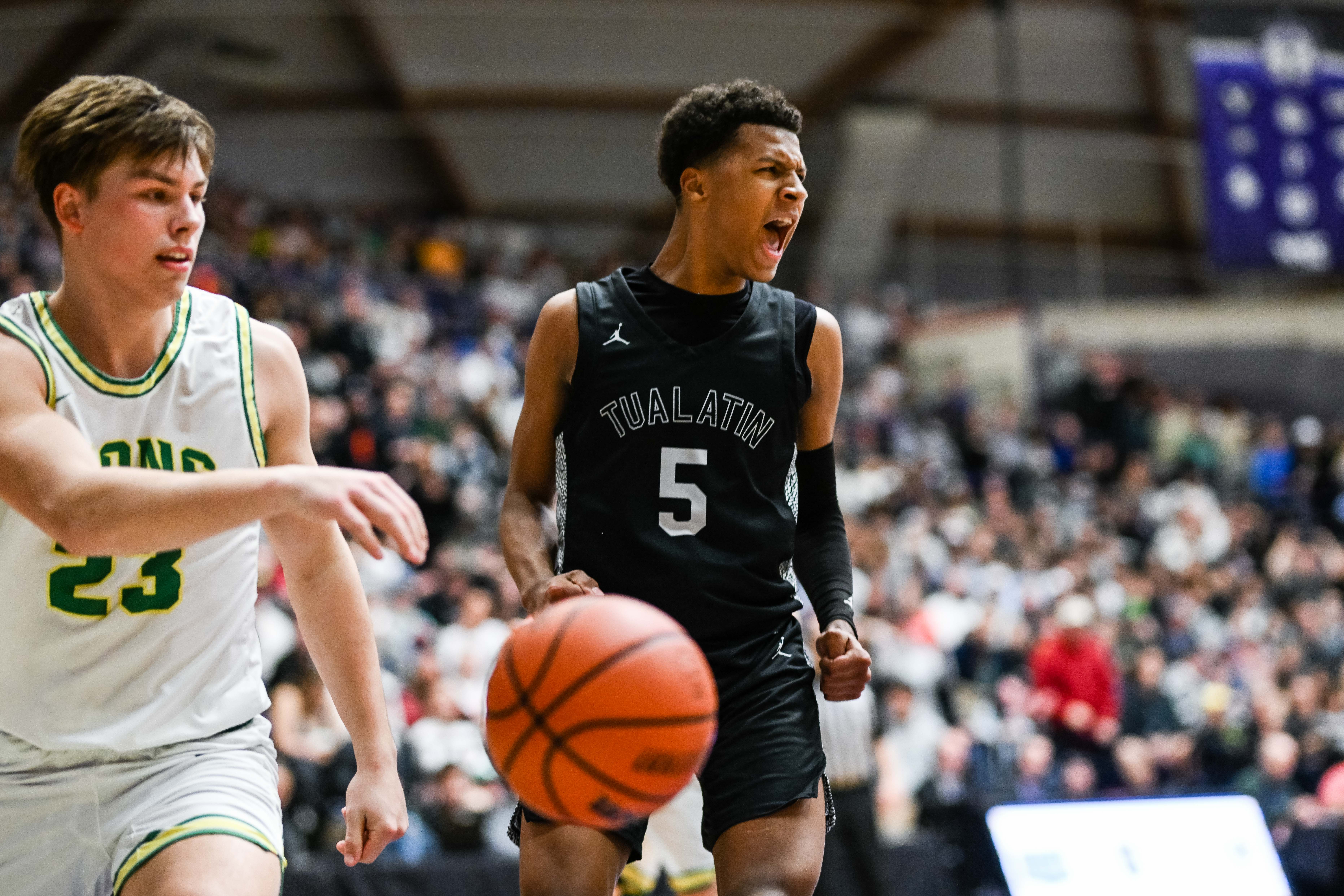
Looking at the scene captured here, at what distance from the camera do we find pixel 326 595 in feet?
9.58

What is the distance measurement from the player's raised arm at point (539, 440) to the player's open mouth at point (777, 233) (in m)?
0.48

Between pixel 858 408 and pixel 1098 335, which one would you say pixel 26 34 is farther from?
pixel 1098 335

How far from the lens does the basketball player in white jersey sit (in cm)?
256

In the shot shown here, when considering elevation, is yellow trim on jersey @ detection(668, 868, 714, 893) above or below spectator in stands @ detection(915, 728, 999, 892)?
above

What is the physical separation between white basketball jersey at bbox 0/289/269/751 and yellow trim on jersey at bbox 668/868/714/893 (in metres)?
2.24

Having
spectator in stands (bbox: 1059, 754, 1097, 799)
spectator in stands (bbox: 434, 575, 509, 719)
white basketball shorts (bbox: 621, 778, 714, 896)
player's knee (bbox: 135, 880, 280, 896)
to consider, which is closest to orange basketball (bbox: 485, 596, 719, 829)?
player's knee (bbox: 135, 880, 280, 896)

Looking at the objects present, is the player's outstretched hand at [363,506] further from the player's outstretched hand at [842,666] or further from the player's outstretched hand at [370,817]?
the player's outstretched hand at [842,666]

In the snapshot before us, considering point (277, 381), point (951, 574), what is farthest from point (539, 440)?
point (951, 574)

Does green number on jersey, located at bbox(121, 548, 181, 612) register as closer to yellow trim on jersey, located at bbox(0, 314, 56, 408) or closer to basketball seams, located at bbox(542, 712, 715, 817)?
yellow trim on jersey, located at bbox(0, 314, 56, 408)

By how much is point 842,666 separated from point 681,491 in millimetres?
544

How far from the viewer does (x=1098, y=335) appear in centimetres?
2128

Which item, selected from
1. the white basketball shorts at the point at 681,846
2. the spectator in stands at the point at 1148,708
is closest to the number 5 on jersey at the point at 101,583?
the white basketball shorts at the point at 681,846

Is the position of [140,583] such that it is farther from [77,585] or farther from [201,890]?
[201,890]

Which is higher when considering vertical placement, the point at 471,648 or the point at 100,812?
the point at 100,812
